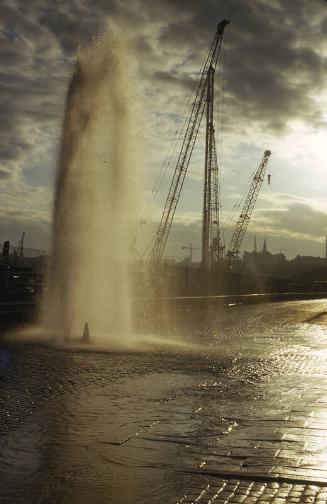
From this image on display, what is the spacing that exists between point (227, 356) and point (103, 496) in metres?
7.79

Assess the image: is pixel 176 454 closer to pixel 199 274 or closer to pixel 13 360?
pixel 13 360

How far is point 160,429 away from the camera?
19.9ft

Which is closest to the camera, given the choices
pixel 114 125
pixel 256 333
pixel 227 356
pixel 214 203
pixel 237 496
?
pixel 237 496

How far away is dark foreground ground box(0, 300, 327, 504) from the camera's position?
443 centimetres

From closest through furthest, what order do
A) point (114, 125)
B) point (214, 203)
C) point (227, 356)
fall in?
point (227, 356) → point (114, 125) → point (214, 203)

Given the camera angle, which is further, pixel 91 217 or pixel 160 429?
pixel 91 217

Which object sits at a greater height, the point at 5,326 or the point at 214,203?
Result: the point at 214,203

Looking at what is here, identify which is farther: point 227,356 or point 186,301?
point 186,301

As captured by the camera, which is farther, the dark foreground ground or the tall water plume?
the tall water plume

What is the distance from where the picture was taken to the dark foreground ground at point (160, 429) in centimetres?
443

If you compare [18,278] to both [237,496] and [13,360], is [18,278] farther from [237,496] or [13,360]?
[237,496]

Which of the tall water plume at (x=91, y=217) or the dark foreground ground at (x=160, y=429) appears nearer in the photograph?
the dark foreground ground at (x=160, y=429)

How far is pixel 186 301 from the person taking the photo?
29.7 m

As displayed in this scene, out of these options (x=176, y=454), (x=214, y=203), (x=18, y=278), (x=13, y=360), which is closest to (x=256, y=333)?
(x=13, y=360)
